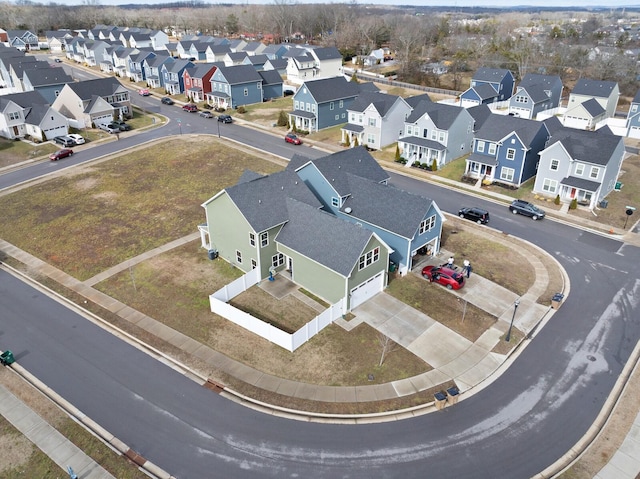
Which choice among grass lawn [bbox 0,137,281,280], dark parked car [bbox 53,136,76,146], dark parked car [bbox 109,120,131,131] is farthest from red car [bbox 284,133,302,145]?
dark parked car [bbox 53,136,76,146]

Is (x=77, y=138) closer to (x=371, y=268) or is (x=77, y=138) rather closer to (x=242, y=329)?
(x=242, y=329)

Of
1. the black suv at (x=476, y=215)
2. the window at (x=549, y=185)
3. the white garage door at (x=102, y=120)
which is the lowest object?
the black suv at (x=476, y=215)

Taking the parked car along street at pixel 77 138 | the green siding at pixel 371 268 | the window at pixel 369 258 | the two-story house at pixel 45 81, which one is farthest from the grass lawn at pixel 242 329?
the two-story house at pixel 45 81

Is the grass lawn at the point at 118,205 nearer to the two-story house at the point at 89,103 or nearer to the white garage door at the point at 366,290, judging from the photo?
the two-story house at the point at 89,103

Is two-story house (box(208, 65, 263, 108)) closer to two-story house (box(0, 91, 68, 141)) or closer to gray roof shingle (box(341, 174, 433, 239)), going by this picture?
two-story house (box(0, 91, 68, 141))

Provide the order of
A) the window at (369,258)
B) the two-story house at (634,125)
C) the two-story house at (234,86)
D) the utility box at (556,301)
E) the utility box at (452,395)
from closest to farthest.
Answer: the utility box at (452,395)
the window at (369,258)
the utility box at (556,301)
the two-story house at (634,125)
the two-story house at (234,86)
